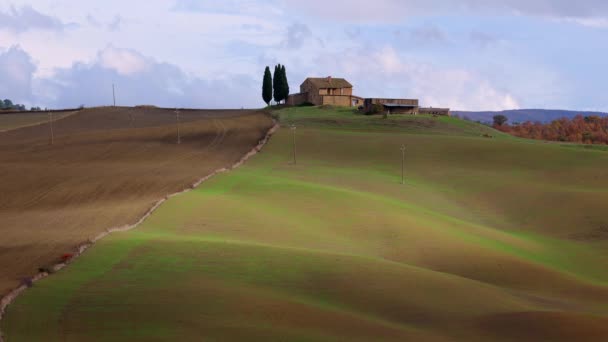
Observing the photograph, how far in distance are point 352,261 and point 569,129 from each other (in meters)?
149

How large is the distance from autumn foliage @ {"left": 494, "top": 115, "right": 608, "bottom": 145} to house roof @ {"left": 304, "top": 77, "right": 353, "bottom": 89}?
43.6 m

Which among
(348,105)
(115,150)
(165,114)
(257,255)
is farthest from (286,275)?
(348,105)

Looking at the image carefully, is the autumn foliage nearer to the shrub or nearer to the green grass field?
the shrub

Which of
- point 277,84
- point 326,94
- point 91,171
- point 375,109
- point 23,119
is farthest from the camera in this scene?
point 277,84

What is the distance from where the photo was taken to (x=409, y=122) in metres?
88.8

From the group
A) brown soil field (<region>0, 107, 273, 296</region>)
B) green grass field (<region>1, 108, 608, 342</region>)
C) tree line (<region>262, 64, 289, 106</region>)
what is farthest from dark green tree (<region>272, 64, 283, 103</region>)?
green grass field (<region>1, 108, 608, 342</region>)

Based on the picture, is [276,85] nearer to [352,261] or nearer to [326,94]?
[326,94]

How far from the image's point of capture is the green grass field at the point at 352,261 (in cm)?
1650

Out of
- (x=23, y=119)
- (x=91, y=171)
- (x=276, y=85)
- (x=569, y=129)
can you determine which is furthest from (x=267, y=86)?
(x=569, y=129)

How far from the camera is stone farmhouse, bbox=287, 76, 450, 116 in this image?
103 metres

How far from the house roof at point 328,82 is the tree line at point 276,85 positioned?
4.20m

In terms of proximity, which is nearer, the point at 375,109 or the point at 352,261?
the point at 352,261

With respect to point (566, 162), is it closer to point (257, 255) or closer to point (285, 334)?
point (257, 255)

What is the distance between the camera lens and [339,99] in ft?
355
